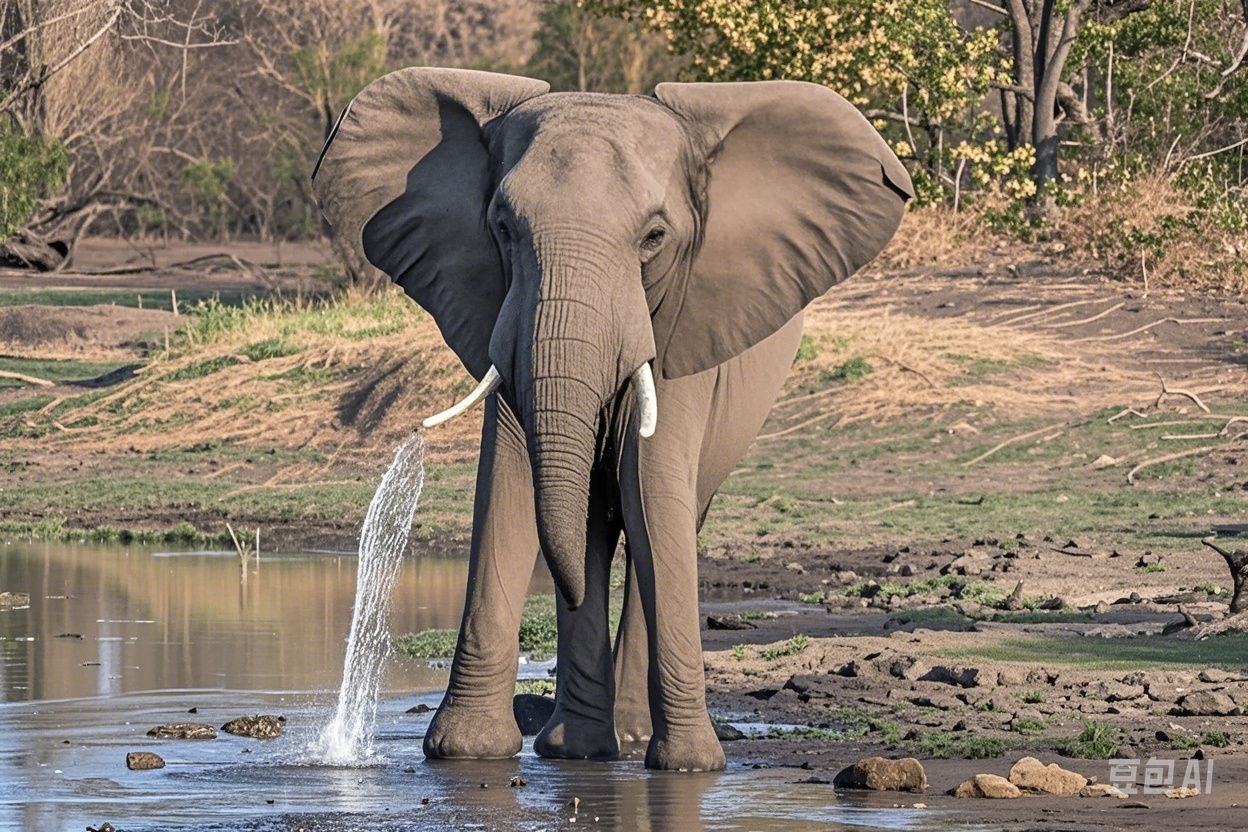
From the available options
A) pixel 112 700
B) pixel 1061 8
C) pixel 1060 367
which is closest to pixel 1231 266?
pixel 1060 367

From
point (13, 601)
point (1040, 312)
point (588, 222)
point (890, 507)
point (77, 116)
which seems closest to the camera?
point (588, 222)

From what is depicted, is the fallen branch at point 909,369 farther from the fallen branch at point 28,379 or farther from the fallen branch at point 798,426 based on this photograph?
the fallen branch at point 28,379

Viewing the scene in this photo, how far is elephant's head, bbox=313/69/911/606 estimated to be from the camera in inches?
273

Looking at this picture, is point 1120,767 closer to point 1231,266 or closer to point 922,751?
point 922,751

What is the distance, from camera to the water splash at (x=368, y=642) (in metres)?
8.28

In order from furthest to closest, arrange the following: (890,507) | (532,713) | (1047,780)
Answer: (890,507)
(532,713)
(1047,780)

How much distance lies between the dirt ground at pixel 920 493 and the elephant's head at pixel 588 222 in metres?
1.49

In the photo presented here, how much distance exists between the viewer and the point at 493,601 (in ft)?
25.6

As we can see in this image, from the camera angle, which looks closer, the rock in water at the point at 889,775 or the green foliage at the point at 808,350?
the rock in water at the point at 889,775

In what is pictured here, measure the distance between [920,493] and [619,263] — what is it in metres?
9.28

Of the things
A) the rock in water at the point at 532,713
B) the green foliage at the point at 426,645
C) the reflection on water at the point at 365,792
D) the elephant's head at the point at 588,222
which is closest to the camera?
the reflection on water at the point at 365,792

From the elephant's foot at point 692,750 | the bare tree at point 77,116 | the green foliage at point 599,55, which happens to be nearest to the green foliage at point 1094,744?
the elephant's foot at point 692,750

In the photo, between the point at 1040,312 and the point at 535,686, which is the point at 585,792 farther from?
the point at 1040,312

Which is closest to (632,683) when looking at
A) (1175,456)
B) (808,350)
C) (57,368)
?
(1175,456)
